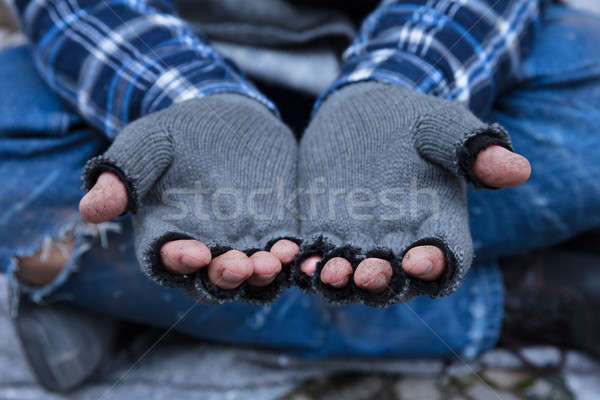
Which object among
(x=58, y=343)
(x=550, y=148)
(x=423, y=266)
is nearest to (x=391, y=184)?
(x=423, y=266)

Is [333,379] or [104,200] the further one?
[333,379]

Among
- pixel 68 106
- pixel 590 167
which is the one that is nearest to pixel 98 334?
pixel 68 106

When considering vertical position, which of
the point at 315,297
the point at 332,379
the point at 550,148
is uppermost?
the point at 550,148

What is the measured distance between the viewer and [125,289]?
711mm

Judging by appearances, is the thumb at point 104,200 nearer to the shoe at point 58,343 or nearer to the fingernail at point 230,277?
the fingernail at point 230,277

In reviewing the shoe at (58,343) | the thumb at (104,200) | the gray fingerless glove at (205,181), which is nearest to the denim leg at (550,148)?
the gray fingerless glove at (205,181)

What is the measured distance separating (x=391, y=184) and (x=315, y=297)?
1.08 ft

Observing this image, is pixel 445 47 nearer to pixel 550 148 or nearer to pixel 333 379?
pixel 550 148

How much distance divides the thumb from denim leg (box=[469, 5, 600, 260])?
47 cm

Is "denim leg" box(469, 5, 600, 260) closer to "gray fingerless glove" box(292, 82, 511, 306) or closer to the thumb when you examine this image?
"gray fingerless glove" box(292, 82, 511, 306)

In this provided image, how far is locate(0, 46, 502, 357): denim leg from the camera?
66cm

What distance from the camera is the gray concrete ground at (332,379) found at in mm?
742

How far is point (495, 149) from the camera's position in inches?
15.2

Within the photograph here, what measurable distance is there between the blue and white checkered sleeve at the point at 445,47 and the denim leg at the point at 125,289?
1.00 ft
